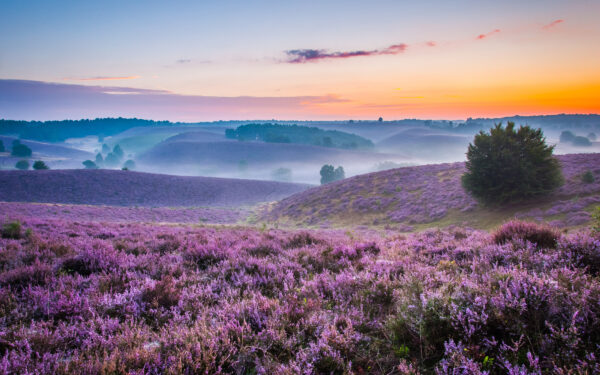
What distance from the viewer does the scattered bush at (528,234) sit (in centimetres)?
569

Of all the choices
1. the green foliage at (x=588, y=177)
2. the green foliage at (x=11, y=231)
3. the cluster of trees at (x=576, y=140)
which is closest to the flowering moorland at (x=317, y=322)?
the green foliage at (x=11, y=231)

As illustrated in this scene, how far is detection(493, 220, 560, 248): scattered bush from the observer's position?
5.69m

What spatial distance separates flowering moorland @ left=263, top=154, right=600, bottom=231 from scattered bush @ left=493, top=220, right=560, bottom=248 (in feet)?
53.3

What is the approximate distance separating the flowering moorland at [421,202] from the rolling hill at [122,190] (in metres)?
23.4

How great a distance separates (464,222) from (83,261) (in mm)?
25984

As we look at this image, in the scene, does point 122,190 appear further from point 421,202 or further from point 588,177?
point 588,177

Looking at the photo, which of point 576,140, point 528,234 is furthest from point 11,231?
point 576,140

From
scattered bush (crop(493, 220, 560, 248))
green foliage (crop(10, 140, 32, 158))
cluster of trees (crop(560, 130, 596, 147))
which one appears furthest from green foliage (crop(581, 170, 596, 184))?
cluster of trees (crop(560, 130, 596, 147))

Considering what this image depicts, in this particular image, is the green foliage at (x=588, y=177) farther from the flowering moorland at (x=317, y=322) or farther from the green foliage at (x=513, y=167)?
the flowering moorland at (x=317, y=322)

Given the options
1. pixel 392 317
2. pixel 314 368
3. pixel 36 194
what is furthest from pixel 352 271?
pixel 36 194

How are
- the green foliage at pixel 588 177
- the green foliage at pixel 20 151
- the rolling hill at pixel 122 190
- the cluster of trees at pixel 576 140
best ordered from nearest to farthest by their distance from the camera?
the green foliage at pixel 588 177
the rolling hill at pixel 122 190
the green foliage at pixel 20 151
the cluster of trees at pixel 576 140

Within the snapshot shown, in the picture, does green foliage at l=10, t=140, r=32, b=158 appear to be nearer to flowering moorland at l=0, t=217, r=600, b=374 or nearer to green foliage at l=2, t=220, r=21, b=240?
green foliage at l=2, t=220, r=21, b=240

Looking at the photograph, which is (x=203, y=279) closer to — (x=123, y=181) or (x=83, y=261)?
(x=83, y=261)

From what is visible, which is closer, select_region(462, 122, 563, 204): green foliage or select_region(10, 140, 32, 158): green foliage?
select_region(462, 122, 563, 204): green foliage
